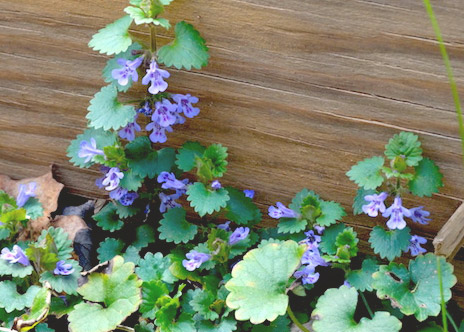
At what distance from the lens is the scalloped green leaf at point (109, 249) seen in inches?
101

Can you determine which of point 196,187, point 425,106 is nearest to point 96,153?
point 196,187

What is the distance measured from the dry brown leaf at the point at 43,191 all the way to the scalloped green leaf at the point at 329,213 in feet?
3.37

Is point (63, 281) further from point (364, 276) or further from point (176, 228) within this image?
point (364, 276)

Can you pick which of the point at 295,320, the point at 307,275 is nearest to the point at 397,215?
the point at 307,275

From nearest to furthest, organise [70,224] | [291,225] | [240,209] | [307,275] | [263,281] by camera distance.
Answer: [263,281], [307,275], [291,225], [240,209], [70,224]

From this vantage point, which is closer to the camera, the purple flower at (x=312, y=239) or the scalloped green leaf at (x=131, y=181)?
the purple flower at (x=312, y=239)

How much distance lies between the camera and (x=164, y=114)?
2449 mm

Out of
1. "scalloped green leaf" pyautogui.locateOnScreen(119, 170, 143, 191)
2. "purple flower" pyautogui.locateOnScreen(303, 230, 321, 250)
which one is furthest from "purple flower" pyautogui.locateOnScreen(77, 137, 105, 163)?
"purple flower" pyautogui.locateOnScreen(303, 230, 321, 250)

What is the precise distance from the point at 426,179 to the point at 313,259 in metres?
0.43

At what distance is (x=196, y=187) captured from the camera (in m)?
2.43

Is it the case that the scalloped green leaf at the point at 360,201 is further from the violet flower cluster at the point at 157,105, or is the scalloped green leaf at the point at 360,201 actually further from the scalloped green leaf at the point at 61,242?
the scalloped green leaf at the point at 61,242

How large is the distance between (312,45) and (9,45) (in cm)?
112

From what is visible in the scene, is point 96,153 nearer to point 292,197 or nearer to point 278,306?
point 292,197

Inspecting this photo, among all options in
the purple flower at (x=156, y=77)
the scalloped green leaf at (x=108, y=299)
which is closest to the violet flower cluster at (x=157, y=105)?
the purple flower at (x=156, y=77)
